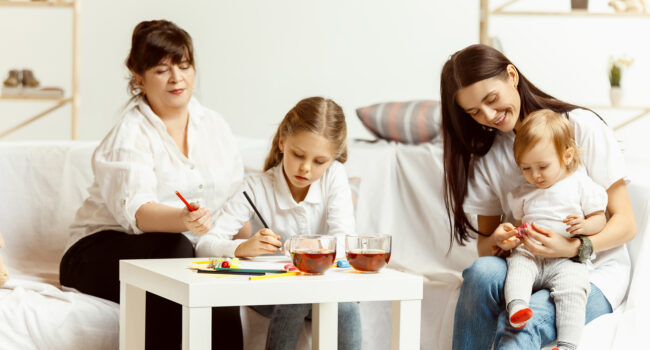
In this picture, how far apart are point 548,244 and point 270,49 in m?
2.43

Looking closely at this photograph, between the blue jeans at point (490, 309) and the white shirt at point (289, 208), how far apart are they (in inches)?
13.5

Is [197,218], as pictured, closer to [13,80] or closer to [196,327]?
[196,327]

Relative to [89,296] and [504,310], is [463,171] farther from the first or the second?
[89,296]

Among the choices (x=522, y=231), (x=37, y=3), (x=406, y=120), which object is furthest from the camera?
(x=37, y=3)

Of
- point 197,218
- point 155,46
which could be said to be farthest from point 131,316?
point 155,46

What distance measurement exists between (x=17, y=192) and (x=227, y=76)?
166 centimetres

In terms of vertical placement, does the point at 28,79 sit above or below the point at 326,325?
above

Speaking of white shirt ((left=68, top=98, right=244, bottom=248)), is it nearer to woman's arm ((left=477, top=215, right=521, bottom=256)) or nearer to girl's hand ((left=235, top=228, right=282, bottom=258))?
girl's hand ((left=235, top=228, right=282, bottom=258))

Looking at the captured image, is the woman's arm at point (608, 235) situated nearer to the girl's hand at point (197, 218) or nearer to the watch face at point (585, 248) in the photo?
the watch face at point (585, 248)

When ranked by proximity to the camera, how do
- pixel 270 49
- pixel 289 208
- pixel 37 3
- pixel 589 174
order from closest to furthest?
pixel 589 174, pixel 289 208, pixel 37 3, pixel 270 49

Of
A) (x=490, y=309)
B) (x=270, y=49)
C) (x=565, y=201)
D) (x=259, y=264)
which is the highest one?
(x=270, y=49)

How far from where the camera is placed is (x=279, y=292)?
1.32m

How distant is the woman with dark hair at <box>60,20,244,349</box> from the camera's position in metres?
1.76

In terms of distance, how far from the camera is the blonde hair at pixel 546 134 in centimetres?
166
